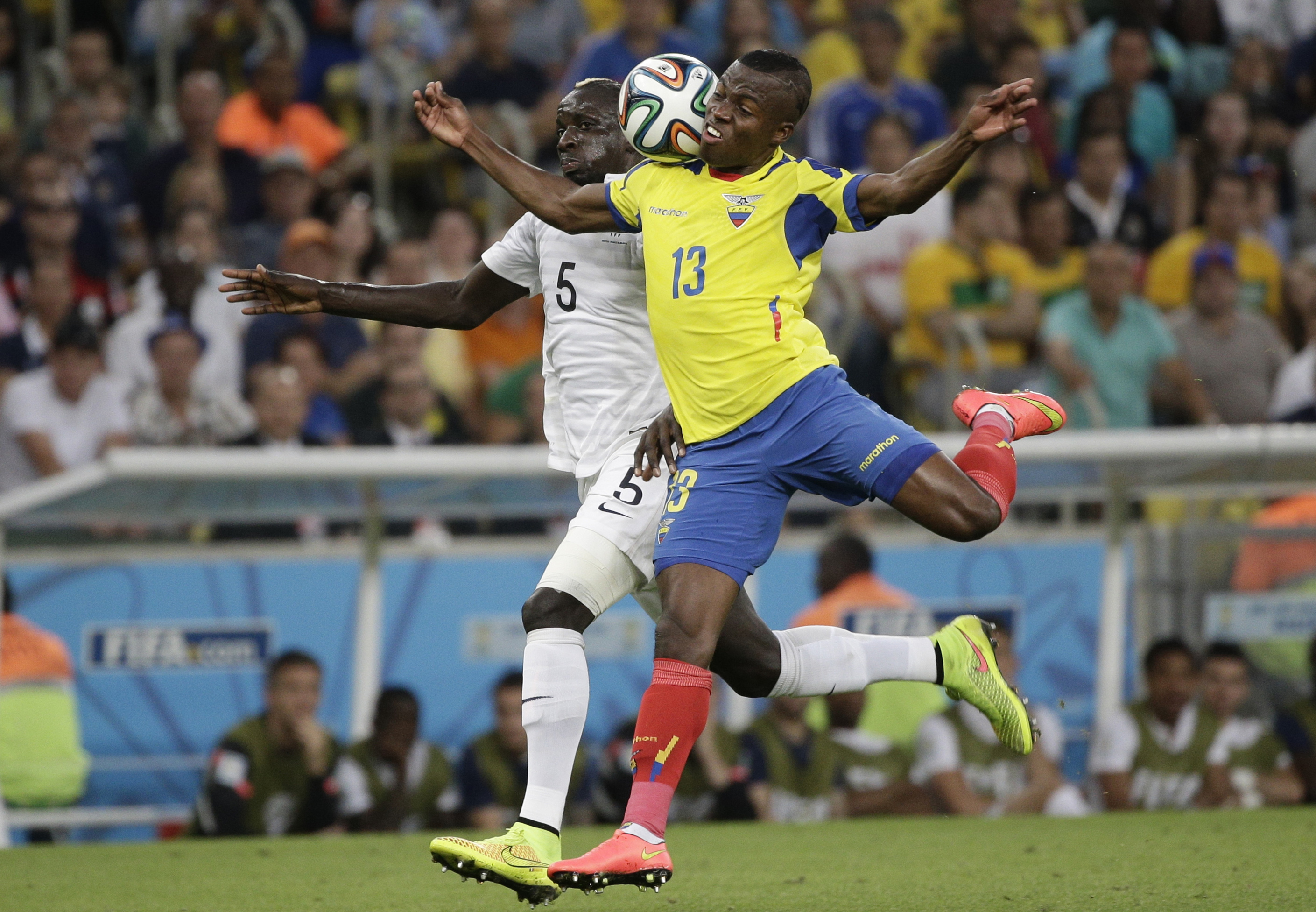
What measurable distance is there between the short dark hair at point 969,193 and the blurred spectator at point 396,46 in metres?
4.08

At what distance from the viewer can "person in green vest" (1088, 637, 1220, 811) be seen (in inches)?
378

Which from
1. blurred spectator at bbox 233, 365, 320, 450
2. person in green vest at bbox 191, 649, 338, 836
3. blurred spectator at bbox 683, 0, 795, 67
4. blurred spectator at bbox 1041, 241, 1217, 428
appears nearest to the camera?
person in green vest at bbox 191, 649, 338, 836

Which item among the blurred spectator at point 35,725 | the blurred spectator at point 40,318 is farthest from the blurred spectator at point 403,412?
the blurred spectator at point 35,725

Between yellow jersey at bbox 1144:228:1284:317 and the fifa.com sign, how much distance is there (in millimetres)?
6398

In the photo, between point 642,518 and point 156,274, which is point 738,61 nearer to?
point 642,518

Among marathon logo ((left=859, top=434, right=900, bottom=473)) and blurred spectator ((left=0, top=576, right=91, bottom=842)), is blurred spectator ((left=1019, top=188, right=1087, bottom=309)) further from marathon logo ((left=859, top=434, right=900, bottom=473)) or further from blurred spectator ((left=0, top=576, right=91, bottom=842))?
marathon logo ((left=859, top=434, right=900, bottom=473))

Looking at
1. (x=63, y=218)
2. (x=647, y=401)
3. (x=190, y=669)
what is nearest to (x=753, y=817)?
(x=190, y=669)

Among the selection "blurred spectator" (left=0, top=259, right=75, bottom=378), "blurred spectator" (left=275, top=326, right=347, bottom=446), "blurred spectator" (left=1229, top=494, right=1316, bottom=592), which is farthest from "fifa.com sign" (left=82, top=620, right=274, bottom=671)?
"blurred spectator" (left=1229, top=494, right=1316, bottom=592)

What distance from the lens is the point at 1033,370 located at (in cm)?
1124

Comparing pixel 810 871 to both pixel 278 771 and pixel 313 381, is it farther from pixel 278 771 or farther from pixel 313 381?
pixel 313 381

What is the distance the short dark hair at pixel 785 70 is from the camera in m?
5.37

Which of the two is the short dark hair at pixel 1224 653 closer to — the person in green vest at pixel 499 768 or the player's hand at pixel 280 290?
the person in green vest at pixel 499 768

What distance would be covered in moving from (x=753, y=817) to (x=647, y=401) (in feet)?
13.0

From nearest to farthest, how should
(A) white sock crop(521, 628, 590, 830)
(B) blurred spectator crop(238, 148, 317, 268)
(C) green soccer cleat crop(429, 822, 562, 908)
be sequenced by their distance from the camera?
(C) green soccer cleat crop(429, 822, 562, 908), (A) white sock crop(521, 628, 590, 830), (B) blurred spectator crop(238, 148, 317, 268)
